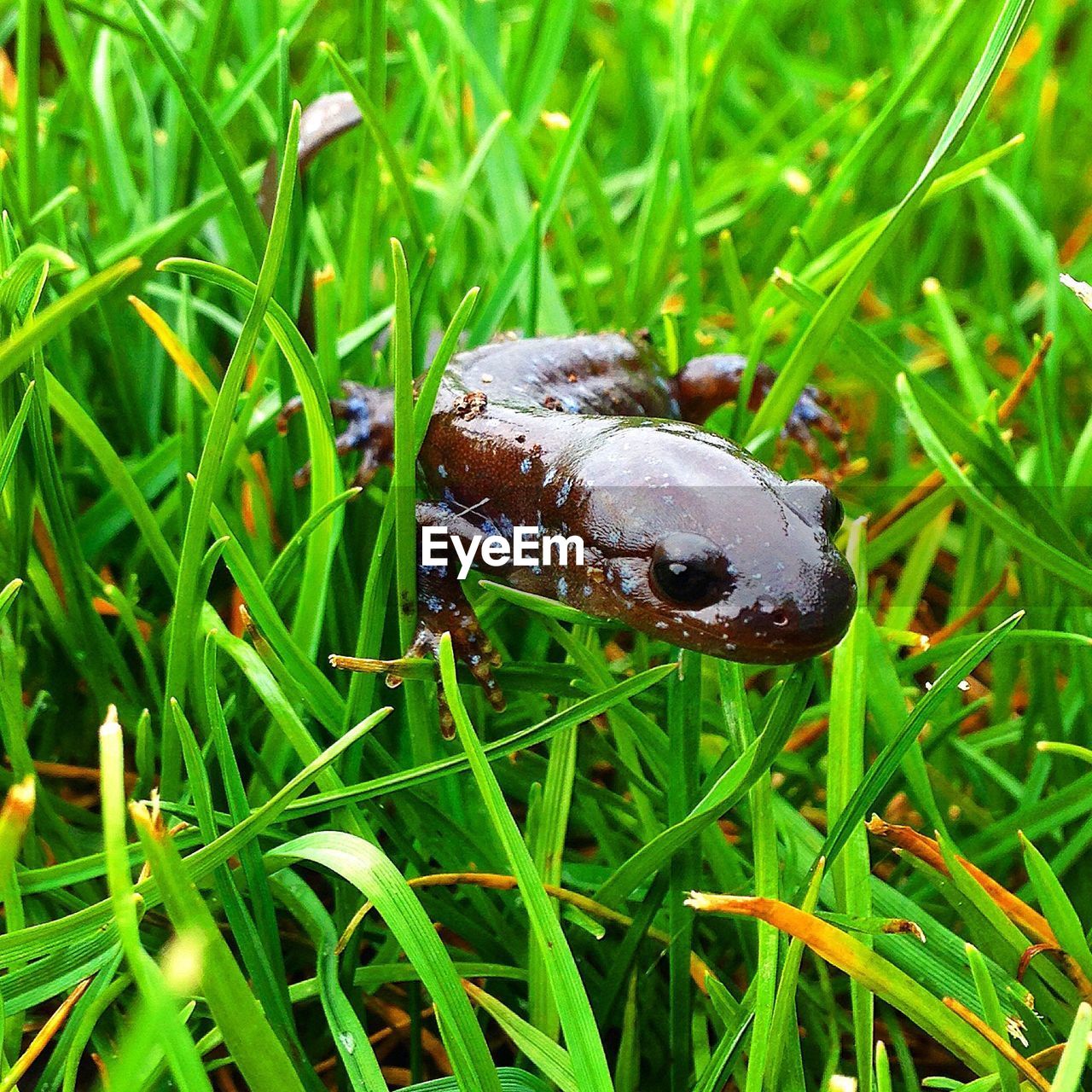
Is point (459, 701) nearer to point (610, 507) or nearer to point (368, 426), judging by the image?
point (610, 507)

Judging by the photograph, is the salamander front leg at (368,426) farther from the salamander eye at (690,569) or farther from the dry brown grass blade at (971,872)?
the dry brown grass blade at (971,872)

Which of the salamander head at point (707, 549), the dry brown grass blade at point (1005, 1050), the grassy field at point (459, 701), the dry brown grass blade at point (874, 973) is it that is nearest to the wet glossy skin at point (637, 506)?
the salamander head at point (707, 549)

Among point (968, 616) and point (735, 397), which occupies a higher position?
point (735, 397)

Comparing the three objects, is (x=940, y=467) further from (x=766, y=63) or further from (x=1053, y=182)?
(x=766, y=63)

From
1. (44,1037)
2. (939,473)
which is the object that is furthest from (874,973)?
(939,473)

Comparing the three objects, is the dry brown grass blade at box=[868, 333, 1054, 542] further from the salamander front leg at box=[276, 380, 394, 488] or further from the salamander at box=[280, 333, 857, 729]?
the salamander front leg at box=[276, 380, 394, 488]

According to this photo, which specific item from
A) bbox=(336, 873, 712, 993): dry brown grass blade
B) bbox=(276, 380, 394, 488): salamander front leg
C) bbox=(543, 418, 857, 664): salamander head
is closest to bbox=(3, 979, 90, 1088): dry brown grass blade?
bbox=(336, 873, 712, 993): dry brown grass blade
